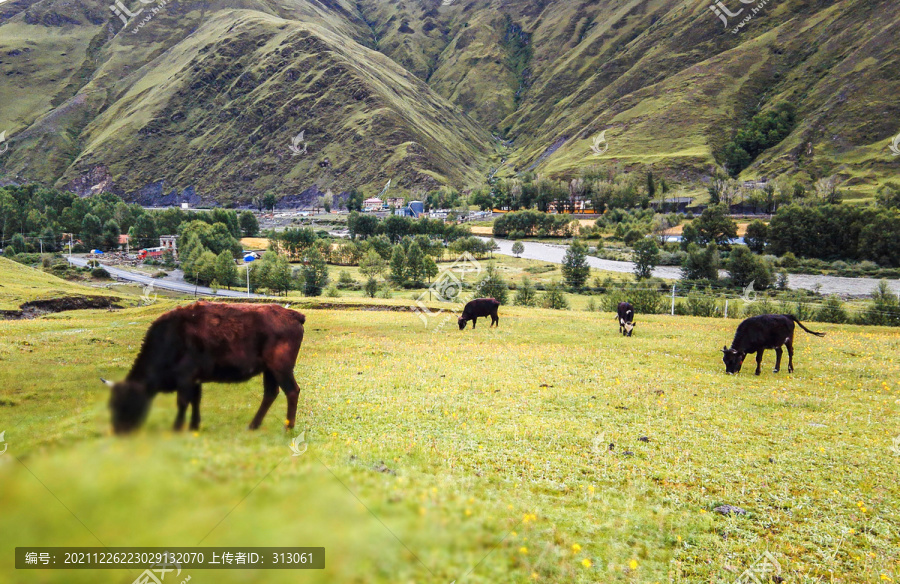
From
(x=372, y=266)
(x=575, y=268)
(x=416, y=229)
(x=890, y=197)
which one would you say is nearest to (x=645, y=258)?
(x=575, y=268)

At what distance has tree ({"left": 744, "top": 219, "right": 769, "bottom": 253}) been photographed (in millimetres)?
105438

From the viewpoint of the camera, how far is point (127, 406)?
4895 millimetres

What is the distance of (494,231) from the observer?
149375mm

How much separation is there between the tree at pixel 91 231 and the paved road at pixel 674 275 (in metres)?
104

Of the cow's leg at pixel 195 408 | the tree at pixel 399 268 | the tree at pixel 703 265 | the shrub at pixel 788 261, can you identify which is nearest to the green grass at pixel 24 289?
the cow's leg at pixel 195 408

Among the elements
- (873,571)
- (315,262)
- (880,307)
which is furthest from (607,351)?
(315,262)

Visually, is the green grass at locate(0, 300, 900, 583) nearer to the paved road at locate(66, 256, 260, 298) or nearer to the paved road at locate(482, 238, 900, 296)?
the paved road at locate(66, 256, 260, 298)

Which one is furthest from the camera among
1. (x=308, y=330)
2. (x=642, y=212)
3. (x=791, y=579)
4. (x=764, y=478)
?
(x=642, y=212)

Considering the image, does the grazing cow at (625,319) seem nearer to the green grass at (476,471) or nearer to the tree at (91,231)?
the green grass at (476,471)

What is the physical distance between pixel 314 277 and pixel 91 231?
79.8m

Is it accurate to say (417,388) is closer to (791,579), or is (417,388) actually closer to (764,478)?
(764,478)

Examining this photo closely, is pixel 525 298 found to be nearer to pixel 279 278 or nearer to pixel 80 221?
pixel 279 278

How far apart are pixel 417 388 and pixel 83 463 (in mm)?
10675

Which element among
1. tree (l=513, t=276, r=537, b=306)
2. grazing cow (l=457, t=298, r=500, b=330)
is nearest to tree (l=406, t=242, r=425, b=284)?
tree (l=513, t=276, r=537, b=306)
